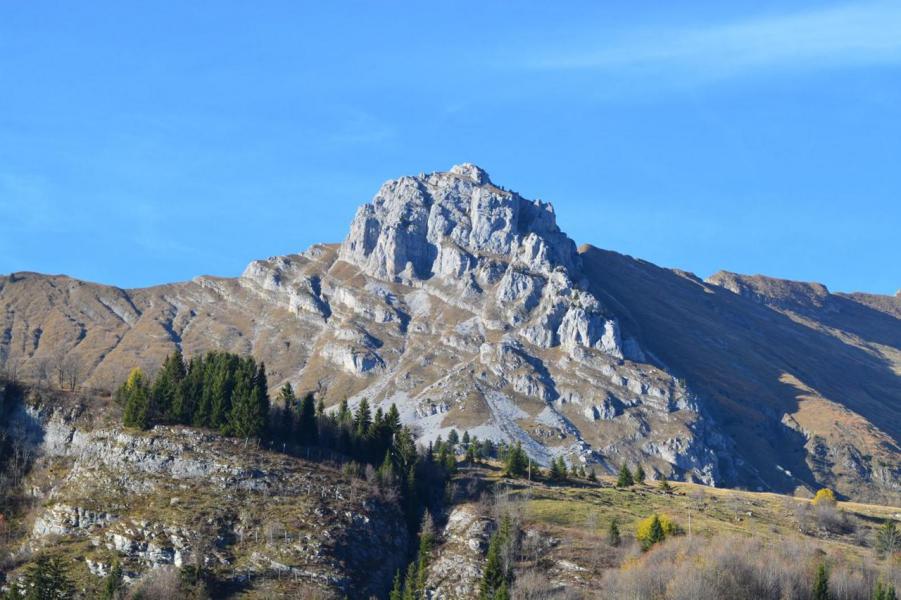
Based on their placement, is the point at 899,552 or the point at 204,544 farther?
the point at 899,552

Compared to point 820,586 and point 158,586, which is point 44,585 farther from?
point 820,586

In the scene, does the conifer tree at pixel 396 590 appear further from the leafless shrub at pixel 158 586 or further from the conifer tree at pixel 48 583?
the conifer tree at pixel 48 583

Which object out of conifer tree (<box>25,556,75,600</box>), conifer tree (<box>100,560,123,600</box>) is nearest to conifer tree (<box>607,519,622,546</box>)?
conifer tree (<box>100,560,123,600</box>)

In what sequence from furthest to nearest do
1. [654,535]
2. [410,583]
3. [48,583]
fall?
[654,535] → [410,583] → [48,583]

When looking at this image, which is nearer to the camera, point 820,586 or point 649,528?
point 820,586

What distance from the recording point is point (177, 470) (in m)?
188

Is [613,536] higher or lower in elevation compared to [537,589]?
higher

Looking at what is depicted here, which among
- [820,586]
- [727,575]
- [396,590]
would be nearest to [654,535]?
[727,575]

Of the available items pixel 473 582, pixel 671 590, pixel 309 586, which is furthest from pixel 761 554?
pixel 309 586

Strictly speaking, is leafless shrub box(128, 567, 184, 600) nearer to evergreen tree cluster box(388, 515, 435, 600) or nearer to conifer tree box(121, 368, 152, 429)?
evergreen tree cluster box(388, 515, 435, 600)

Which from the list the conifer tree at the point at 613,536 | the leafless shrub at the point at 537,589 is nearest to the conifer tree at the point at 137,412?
the leafless shrub at the point at 537,589

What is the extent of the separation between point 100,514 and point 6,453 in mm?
28978

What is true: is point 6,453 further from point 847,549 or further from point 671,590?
point 847,549

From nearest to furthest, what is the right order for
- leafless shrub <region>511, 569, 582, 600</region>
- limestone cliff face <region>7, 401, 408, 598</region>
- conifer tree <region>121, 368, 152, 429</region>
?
leafless shrub <region>511, 569, 582, 600</region> → limestone cliff face <region>7, 401, 408, 598</region> → conifer tree <region>121, 368, 152, 429</region>
